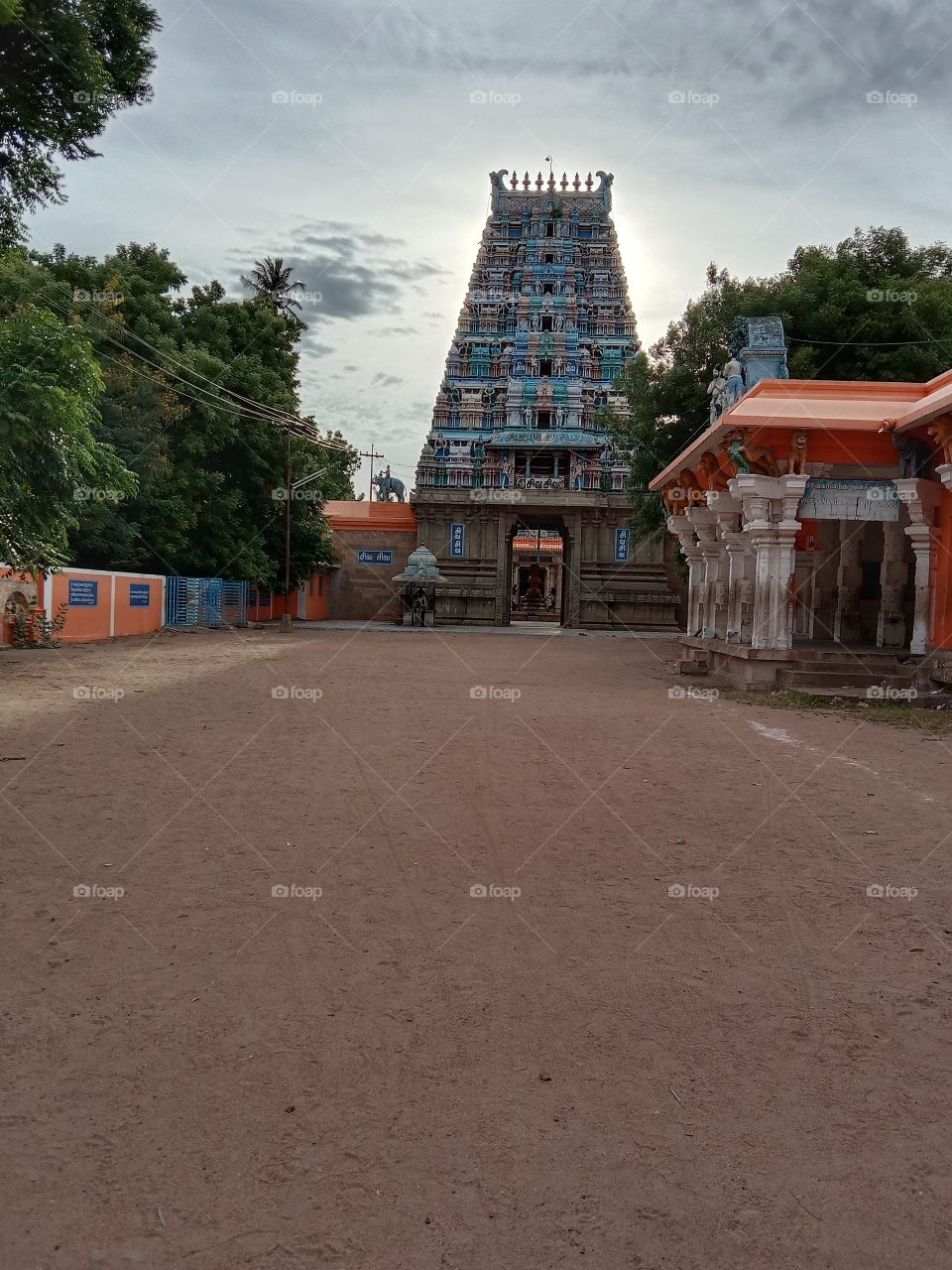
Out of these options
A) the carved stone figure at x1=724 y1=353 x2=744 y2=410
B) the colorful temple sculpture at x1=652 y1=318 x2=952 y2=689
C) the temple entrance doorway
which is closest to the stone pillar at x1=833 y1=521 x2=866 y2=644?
the colorful temple sculpture at x1=652 y1=318 x2=952 y2=689

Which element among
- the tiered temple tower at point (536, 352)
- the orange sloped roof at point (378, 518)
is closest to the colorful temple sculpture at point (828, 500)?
the tiered temple tower at point (536, 352)

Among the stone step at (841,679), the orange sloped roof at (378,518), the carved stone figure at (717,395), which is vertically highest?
the carved stone figure at (717,395)

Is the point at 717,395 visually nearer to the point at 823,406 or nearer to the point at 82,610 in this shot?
the point at 823,406

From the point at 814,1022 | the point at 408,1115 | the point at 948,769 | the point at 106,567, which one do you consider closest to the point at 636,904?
the point at 814,1022

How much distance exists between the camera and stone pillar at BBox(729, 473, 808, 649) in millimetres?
12125

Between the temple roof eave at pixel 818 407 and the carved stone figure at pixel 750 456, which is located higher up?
the temple roof eave at pixel 818 407

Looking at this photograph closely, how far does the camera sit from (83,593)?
58.0ft

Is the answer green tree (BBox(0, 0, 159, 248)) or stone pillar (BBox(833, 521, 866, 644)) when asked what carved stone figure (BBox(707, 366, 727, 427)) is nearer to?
stone pillar (BBox(833, 521, 866, 644))

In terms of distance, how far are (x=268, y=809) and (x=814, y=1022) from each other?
11.1 ft

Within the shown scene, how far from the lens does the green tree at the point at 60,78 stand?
892 centimetres

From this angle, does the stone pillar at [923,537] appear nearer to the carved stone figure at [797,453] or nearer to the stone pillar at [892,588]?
the carved stone figure at [797,453]

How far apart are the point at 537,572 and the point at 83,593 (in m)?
37.1

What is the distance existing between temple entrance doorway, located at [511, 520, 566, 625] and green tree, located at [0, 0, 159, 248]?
2497 cm

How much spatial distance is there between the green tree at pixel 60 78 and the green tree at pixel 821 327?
40.3ft
